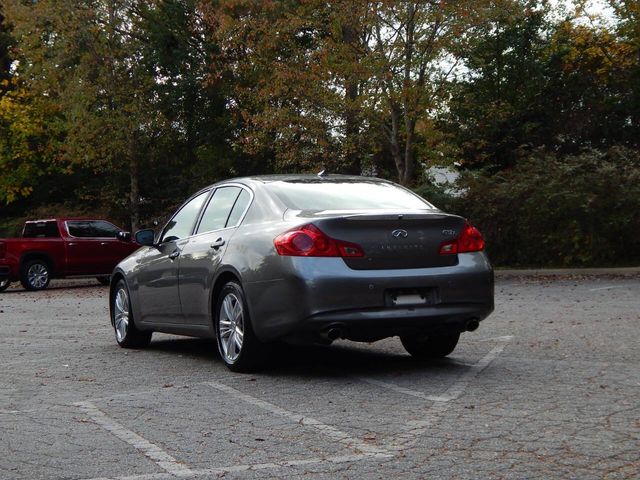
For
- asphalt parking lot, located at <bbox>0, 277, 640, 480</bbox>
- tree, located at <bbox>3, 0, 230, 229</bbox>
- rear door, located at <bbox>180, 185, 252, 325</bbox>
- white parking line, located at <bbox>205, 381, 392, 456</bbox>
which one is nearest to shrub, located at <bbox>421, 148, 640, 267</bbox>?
asphalt parking lot, located at <bbox>0, 277, 640, 480</bbox>

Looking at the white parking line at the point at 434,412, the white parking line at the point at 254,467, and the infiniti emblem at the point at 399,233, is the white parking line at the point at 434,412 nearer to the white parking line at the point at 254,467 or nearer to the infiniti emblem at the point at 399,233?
the white parking line at the point at 254,467

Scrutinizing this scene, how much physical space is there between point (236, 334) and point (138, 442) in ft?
8.52

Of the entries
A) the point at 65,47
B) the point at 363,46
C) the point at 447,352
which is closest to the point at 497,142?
the point at 363,46

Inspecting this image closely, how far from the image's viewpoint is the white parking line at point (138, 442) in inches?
207

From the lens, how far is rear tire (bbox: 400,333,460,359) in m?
8.97

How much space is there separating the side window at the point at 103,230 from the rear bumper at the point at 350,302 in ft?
62.5

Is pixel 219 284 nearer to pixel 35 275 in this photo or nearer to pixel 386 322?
A: pixel 386 322

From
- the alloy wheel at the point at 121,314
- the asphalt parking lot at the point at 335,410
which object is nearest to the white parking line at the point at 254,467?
the asphalt parking lot at the point at 335,410

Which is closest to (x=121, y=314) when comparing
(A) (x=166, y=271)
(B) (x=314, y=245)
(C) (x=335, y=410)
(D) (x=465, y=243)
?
(A) (x=166, y=271)

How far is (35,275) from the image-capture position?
25.7 metres

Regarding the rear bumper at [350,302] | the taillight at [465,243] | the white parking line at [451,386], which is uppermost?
the taillight at [465,243]

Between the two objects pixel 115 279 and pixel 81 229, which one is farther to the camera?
pixel 81 229

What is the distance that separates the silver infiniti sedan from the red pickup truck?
16843mm

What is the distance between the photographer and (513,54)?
35.5 m
